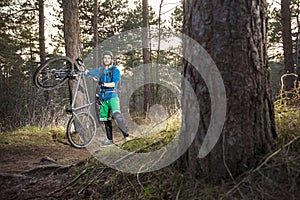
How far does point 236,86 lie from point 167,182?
2.53 feet

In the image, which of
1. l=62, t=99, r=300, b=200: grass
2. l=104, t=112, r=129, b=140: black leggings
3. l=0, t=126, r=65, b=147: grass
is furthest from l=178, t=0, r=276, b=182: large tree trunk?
l=0, t=126, r=65, b=147: grass

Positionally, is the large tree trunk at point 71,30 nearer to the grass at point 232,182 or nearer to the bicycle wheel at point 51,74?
the bicycle wheel at point 51,74

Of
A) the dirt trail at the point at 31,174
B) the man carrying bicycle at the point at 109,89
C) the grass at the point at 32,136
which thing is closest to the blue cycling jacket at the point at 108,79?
the man carrying bicycle at the point at 109,89

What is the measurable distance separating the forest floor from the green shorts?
5.93 feet

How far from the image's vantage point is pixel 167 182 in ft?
6.05

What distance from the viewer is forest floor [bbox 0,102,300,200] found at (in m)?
1.45

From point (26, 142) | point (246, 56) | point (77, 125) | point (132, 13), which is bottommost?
point (26, 142)

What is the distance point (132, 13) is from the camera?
72.6 feet

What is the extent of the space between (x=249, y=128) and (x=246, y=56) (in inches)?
16.5

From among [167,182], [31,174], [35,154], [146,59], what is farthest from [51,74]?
[146,59]

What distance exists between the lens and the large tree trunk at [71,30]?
7137mm

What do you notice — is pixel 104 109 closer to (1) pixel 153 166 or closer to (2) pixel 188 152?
(1) pixel 153 166

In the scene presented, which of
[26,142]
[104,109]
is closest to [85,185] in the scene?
[104,109]

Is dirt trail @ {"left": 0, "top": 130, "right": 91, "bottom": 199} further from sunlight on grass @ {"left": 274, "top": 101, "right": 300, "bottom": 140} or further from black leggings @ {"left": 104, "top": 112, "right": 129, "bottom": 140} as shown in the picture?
sunlight on grass @ {"left": 274, "top": 101, "right": 300, "bottom": 140}
